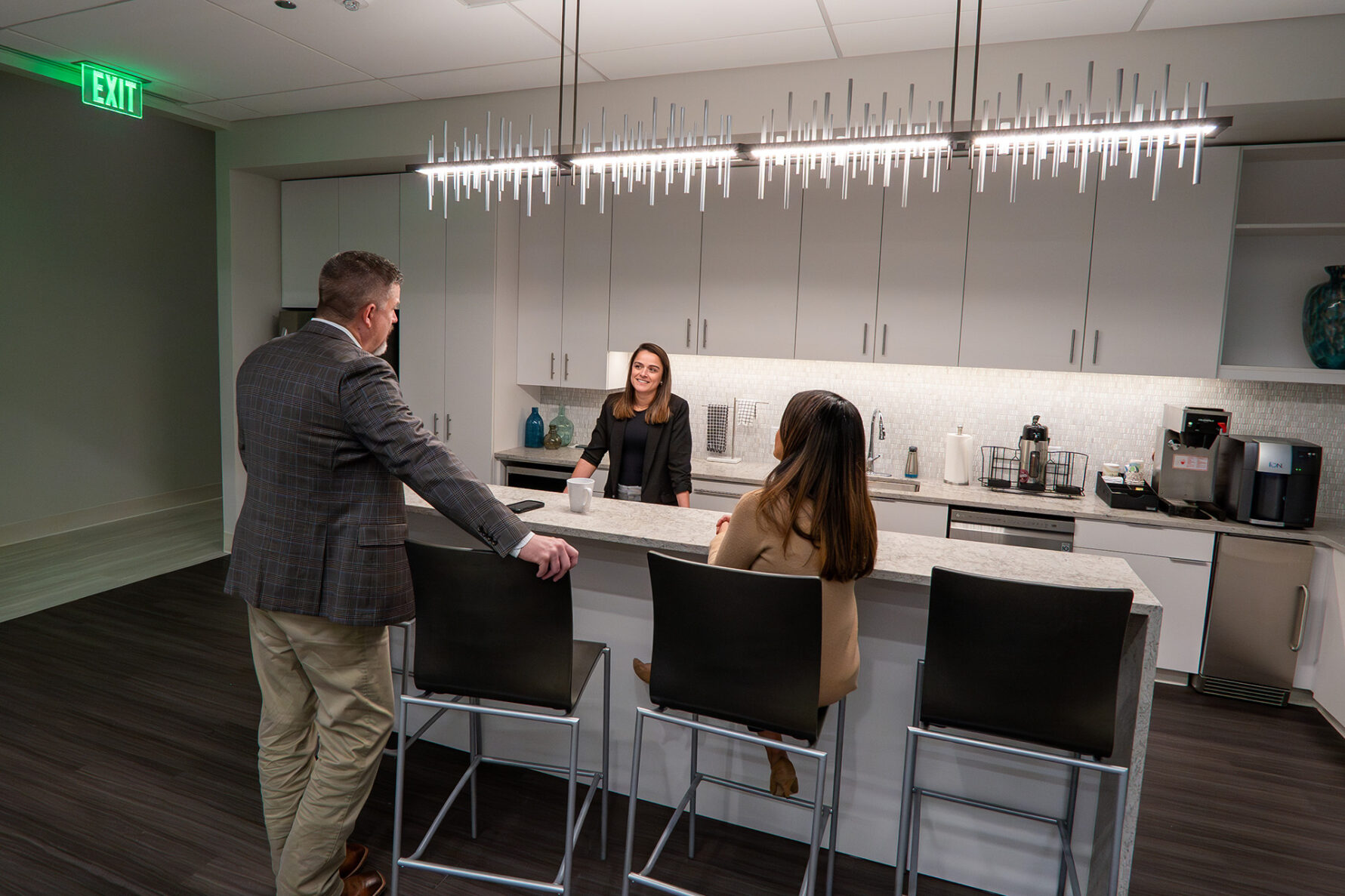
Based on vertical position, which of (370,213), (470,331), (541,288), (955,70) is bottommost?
(470,331)

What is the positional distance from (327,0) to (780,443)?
2.61 meters

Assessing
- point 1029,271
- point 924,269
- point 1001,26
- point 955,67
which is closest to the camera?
point 955,67

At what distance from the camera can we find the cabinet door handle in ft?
11.2

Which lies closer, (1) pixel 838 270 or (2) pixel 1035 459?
(2) pixel 1035 459

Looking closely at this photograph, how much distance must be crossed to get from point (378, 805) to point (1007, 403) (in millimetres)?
3537

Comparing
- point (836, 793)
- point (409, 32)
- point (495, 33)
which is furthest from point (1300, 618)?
point (409, 32)

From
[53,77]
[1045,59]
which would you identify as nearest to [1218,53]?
[1045,59]

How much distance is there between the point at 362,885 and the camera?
2.15 meters

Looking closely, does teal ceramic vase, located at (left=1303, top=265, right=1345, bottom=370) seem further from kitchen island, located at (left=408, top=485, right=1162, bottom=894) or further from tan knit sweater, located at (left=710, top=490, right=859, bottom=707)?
tan knit sweater, located at (left=710, top=490, right=859, bottom=707)

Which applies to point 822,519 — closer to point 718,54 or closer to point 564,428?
point 718,54

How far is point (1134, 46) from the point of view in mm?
3107

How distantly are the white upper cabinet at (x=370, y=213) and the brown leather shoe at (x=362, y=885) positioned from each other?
11.8 ft

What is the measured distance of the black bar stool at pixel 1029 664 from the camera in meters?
1.67

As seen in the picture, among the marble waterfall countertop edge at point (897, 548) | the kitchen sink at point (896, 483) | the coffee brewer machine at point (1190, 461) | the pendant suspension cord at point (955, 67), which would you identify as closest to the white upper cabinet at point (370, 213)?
the marble waterfall countertop edge at point (897, 548)
